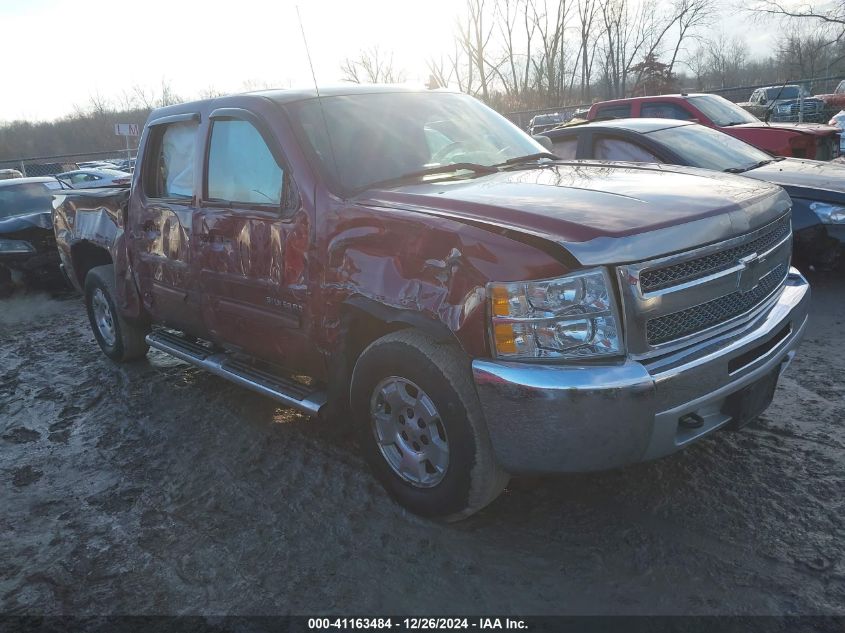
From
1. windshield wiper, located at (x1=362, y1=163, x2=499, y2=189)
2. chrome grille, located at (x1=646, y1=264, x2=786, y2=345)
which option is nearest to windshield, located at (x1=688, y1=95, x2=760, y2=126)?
windshield wiper, located at (x1=362, y1=163, x2=499, y2=189)

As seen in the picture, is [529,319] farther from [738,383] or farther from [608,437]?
[738,383]

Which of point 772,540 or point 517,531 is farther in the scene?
point 517,531

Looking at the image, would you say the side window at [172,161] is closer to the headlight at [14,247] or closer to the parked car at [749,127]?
the headlight at [14,247]

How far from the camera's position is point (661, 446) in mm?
2521

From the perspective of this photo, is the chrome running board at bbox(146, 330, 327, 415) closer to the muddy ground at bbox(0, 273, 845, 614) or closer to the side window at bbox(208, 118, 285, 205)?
the muddy ground at bbox(0, 273, 845, 614)

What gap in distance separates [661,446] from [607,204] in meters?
0.97

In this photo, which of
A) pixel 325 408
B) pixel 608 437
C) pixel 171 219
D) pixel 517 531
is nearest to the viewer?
pixel 608 437

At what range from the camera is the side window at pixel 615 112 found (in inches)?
436

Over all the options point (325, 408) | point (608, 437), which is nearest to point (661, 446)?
point (608, 437)

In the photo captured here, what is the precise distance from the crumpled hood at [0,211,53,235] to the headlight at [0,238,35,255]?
0.14m

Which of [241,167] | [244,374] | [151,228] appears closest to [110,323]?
[151,228]

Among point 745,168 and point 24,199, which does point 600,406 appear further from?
point 24,199

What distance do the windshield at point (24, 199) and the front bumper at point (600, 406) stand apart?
10.00m

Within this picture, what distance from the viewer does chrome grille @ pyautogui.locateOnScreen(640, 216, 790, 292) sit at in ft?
8.25
